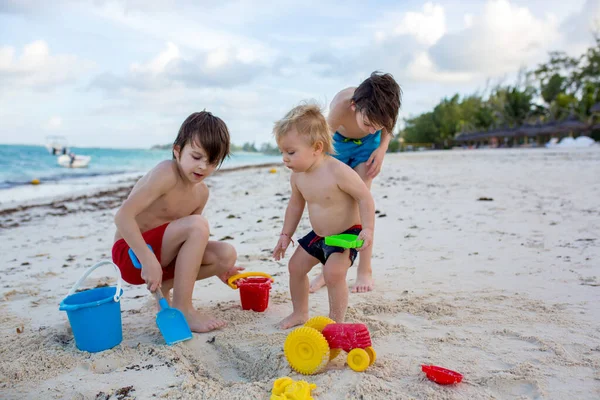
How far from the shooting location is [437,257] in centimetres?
380

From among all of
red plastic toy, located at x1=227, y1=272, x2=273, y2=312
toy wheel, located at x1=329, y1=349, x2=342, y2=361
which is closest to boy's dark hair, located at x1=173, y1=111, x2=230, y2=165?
red plastic toy, located at x1=227, y1=272, x2=273, y2=312

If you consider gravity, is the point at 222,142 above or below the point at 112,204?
above

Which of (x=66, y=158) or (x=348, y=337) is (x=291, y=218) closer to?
(x=348, y=337)

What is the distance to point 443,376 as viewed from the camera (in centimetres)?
176

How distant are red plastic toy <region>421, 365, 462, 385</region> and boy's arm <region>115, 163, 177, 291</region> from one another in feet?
4.90

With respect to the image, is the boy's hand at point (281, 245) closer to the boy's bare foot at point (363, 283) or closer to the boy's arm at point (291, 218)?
the boy's arm at point (291, 218)

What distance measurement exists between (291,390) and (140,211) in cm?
140

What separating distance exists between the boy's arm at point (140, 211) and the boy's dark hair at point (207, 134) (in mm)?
227

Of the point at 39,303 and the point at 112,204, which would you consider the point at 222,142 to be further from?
the point at 112,204

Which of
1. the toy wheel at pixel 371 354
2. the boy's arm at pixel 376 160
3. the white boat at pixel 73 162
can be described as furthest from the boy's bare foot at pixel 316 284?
the white boat at pixel 73 162

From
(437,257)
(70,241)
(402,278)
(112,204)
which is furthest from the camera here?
(112,204)

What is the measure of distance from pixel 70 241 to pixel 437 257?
4.28m

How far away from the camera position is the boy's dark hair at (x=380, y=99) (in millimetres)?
2924

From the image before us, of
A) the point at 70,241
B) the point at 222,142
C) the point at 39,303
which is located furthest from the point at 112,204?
the point at 222,142
